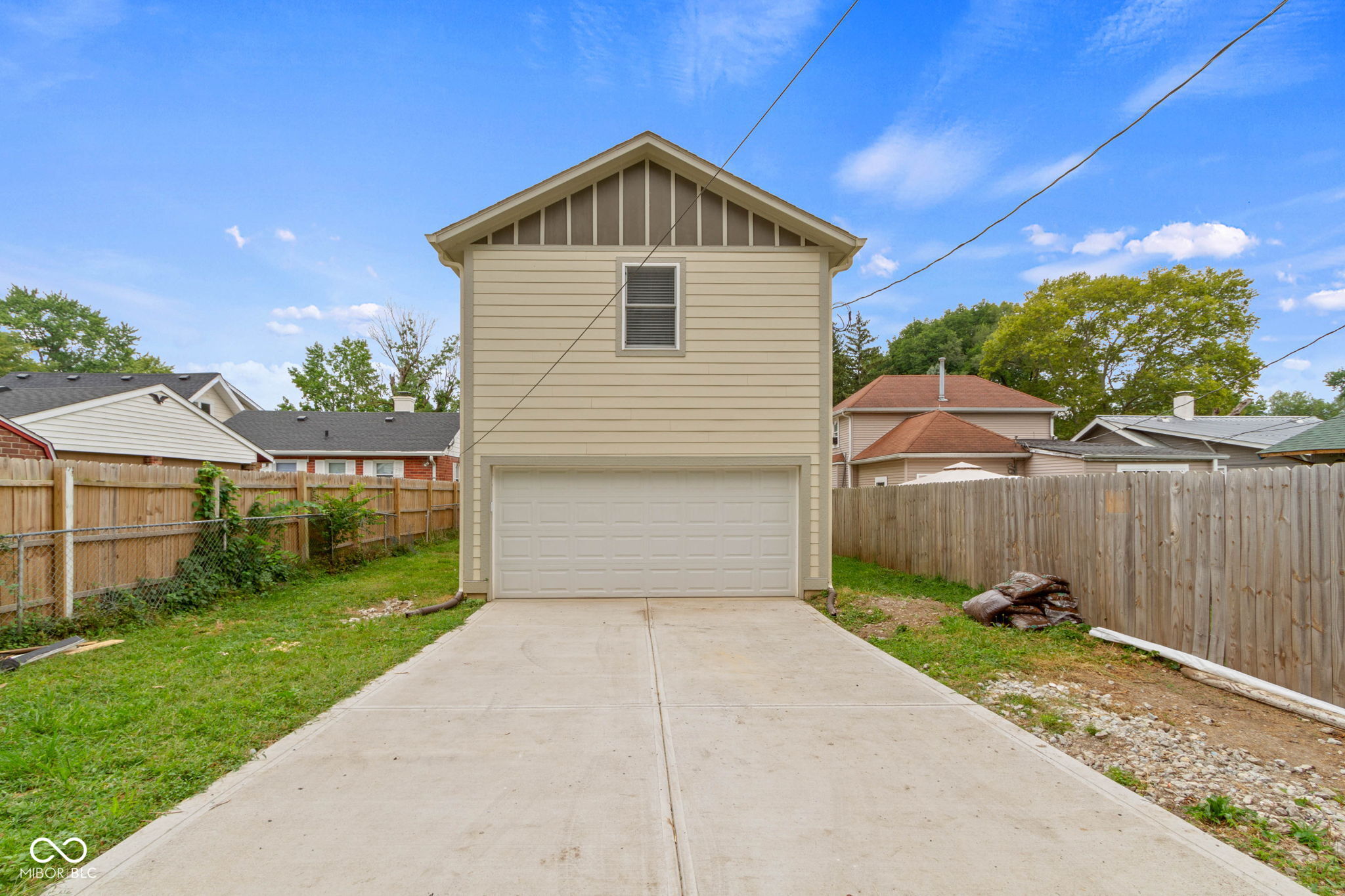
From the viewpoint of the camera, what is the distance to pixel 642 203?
9.15 meters

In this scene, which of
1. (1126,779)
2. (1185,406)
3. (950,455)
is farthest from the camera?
(1185,406)

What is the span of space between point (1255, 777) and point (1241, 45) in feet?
18.5

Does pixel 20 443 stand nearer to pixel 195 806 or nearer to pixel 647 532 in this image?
pixel 647 532

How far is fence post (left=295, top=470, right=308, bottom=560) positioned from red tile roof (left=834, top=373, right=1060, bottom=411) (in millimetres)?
19516

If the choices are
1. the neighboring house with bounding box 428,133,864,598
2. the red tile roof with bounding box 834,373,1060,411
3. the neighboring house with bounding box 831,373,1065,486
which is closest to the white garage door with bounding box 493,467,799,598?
the neighboring house with bounding box 428,133,864,598

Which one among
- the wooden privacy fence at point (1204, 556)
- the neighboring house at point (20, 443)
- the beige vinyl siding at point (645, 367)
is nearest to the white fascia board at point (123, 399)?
the neighboring house at point (20, 443)

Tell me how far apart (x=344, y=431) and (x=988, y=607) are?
931 inches

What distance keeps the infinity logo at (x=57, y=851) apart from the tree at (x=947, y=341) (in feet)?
139

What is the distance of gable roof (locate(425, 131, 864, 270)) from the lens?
8.79 metres

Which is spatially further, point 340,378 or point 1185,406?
point 340,378

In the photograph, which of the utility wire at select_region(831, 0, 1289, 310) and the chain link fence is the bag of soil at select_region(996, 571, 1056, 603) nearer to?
the utility wire at select_region(831, 0, 1289, 310)

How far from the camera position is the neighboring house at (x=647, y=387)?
8961 millimetres

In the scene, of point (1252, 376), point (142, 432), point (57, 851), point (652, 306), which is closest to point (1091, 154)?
point (652, 306)

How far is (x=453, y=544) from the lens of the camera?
17.4 meters
